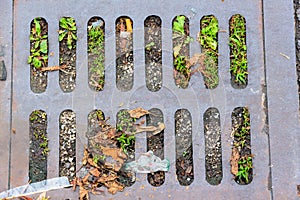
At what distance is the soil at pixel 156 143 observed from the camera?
155 centimetres

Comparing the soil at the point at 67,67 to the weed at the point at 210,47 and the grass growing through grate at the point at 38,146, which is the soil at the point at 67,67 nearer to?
the grass growing through grate at the point at 38,146

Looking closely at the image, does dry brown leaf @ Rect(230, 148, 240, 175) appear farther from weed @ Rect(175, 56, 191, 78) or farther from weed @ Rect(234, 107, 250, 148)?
weed @ Rect(175, 56, 191, 78)

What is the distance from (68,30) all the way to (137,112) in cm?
29

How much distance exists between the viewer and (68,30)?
1.59 metres

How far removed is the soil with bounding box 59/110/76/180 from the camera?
5.10ft

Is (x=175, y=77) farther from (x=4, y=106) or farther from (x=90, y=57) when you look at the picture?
(x=4, y=106)

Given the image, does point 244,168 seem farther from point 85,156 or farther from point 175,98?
point 85,156

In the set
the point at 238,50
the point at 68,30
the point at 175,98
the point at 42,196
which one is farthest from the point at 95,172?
the point at 238,50

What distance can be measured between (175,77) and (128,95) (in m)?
0.13

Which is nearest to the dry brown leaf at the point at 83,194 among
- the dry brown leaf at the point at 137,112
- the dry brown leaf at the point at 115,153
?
the dry brown leaf at the point at 115,153

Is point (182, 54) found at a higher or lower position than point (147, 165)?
higher

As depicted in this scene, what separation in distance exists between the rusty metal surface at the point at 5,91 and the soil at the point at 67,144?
136mm

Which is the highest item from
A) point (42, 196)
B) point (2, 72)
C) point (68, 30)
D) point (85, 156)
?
point (68, 30)

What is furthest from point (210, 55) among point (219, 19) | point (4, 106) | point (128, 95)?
point (4, 106)
